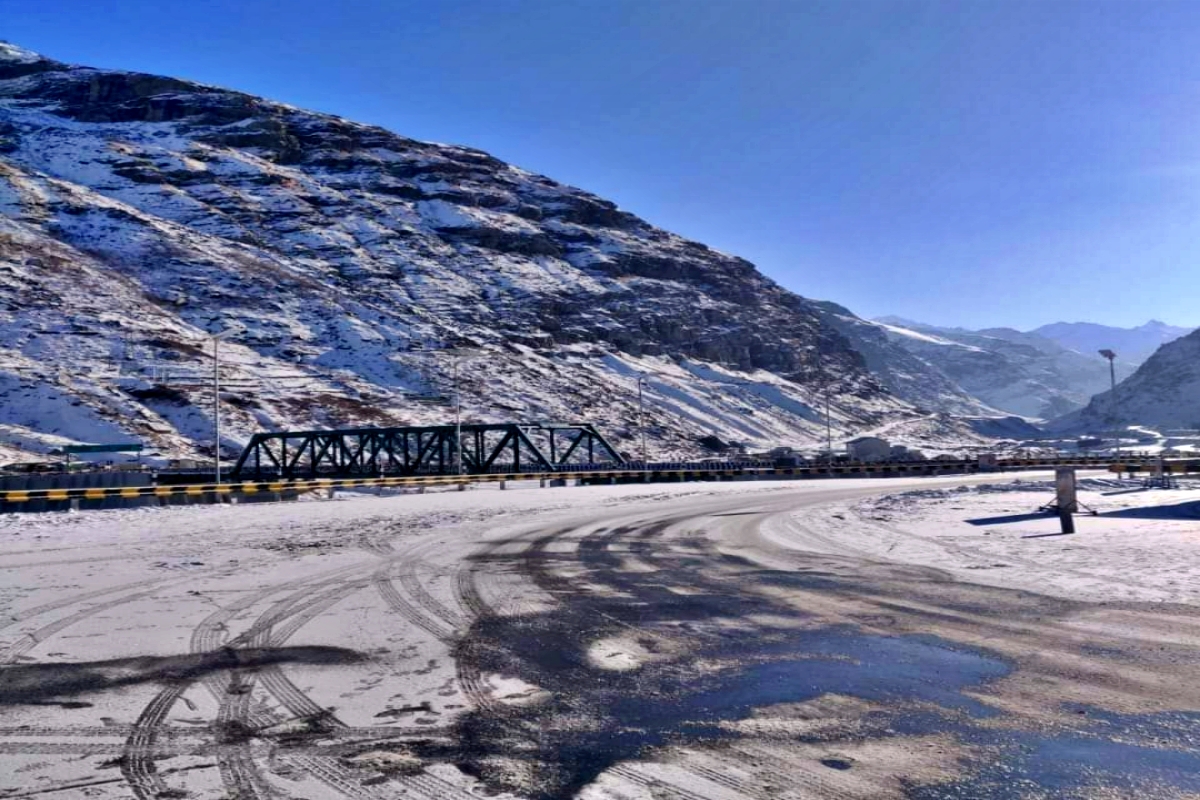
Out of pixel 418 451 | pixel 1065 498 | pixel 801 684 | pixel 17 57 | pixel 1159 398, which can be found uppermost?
pixel 17 57

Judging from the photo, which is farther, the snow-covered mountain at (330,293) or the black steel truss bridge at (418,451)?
the snow-covered mountain at (330,293)

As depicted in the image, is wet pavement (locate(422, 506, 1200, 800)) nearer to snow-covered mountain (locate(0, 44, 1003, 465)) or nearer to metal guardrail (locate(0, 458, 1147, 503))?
metal guardrail (locate(0, 458, 1147, 503))

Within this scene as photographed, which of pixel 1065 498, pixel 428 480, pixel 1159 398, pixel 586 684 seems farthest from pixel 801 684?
pixel 1159 398

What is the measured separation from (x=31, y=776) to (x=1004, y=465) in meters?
66.3

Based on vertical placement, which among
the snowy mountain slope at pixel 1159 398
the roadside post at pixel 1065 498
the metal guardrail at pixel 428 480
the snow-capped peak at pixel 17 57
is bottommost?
the metal guardrail at pixel 428 480

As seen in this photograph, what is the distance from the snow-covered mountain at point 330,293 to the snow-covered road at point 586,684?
73.1 m

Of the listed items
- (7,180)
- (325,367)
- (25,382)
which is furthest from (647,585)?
(7,180)

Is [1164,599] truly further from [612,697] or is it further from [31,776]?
[31,776]

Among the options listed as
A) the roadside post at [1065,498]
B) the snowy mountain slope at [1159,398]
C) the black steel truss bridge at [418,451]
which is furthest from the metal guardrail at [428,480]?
the snowy mountain slope at [1159,398]

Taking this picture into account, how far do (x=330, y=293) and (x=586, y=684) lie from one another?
119 metres

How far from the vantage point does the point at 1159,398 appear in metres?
175

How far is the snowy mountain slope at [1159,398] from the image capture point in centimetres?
16462

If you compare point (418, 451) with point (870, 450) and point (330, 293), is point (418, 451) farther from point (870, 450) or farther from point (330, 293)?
point (330, 293)

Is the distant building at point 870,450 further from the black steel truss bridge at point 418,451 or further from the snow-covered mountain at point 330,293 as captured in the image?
the black steel truss bridge at point 418,451
